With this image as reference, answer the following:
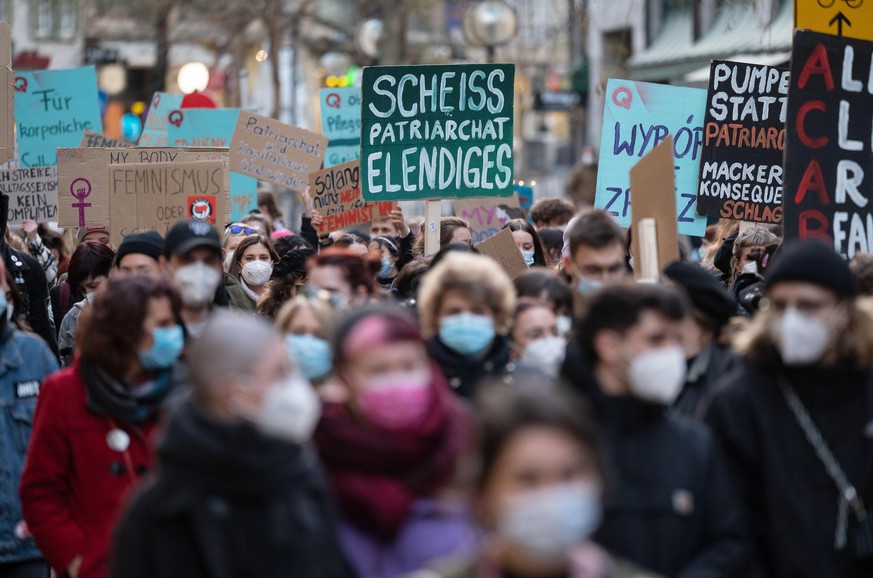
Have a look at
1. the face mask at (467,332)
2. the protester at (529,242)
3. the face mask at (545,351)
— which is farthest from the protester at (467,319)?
the protester at (529,242)

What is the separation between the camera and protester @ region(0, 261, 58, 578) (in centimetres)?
583

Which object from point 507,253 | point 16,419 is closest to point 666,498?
point 16,419

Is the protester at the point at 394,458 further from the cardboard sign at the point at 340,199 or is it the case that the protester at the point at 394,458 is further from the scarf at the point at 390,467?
the cardboard sign at the point at 340,199

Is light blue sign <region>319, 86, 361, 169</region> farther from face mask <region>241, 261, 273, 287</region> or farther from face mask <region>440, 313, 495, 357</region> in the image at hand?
face mask <region>440, 313, 495, 357</region>

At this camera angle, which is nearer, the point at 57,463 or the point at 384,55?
the point at 57,463

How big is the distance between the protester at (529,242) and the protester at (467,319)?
15.6 ft

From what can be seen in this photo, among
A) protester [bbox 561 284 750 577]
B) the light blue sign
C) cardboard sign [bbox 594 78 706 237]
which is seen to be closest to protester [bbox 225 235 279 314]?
cardboard sign [bbox 594 78 706 237]

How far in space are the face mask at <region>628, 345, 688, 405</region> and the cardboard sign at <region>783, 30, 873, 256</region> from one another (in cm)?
243

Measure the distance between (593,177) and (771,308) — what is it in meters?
15.2

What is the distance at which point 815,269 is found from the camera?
4.71 meters

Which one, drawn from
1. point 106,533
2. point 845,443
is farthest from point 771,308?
point 106,533

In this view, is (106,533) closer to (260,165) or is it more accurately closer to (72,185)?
(72,185)

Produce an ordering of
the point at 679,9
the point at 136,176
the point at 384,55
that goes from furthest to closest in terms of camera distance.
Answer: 1. the point at 679,9
2. the point at 384,55
3. the point at 136,176

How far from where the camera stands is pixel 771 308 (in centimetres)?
484
